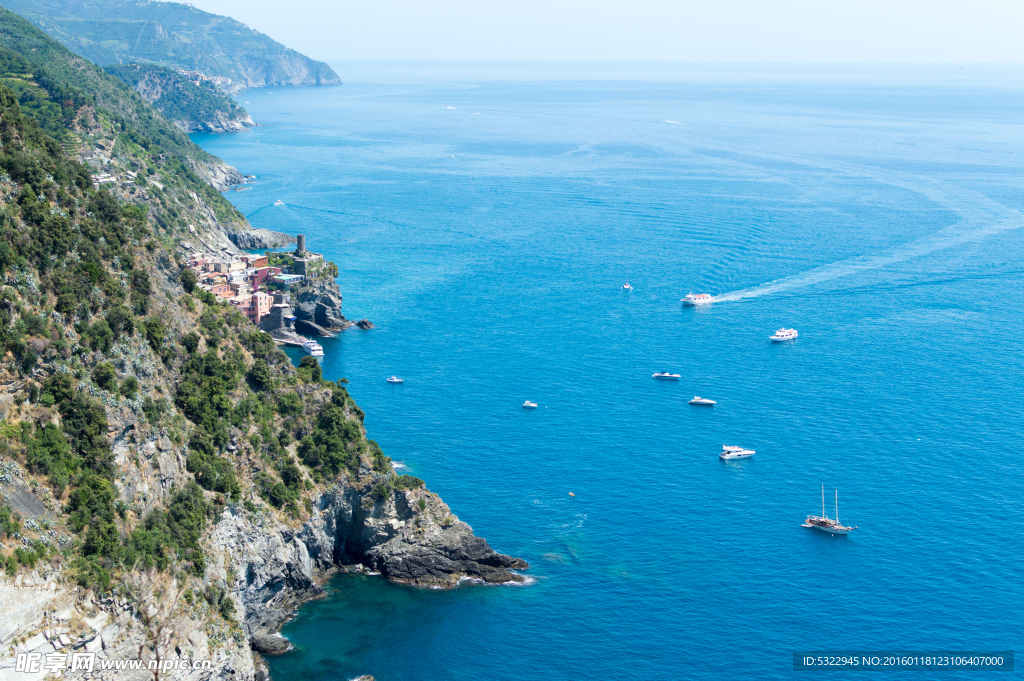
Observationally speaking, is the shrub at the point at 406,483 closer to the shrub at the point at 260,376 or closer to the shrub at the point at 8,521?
the shrub at the point at 260,376

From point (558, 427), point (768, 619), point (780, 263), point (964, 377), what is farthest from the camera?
point (780, 263)

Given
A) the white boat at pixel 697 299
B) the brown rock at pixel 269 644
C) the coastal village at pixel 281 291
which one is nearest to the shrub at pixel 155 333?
the brown rock at pixel 269 644

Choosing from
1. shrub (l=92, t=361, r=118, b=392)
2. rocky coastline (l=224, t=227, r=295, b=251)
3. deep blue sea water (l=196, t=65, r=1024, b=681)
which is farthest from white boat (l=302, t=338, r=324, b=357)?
shrub (l=92, t=361, r=118, b=392)

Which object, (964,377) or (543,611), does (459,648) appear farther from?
(964,377)

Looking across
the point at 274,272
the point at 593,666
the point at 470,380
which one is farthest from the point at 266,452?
the point at 274,272

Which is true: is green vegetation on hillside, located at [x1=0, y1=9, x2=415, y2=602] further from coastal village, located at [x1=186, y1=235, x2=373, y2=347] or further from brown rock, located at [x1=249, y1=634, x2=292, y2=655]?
coastal village, located at [x1=186, y1=235, x2=373, y2=347]
